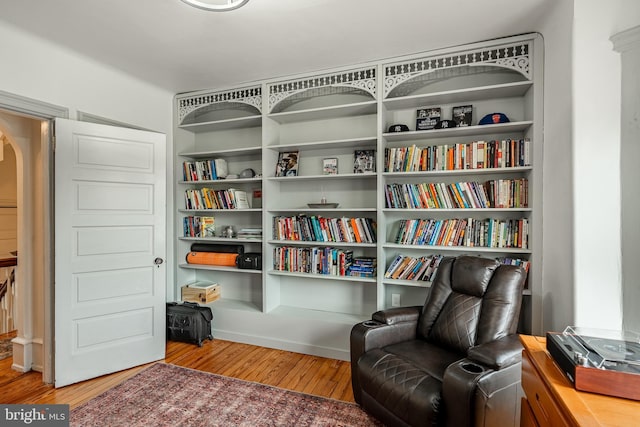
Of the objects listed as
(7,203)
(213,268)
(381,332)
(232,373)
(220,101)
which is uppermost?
(220,101)

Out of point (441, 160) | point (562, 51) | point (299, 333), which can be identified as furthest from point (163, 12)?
point (299, 333)

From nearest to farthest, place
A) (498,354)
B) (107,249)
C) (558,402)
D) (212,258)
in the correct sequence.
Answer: (558,402)
(498,354)
(107,249)
(212,258)

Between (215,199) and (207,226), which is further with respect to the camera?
(207,226)

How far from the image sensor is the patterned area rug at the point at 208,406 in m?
1.94

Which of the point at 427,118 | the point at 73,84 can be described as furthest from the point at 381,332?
the point at 73,84

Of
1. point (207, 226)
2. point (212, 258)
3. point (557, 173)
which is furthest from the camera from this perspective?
point (207, 226)

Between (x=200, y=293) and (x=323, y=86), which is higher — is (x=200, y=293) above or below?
below

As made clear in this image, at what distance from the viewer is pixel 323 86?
287 cm

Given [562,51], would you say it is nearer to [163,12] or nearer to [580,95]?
[580,95]

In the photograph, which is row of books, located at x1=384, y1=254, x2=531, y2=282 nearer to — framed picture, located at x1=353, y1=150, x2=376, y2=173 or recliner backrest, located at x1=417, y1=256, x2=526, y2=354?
recliner backrest, located at x1=417, y1=256, x2=526, y2=354

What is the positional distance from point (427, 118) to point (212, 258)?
2.54 m

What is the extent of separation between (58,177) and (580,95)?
11.4 feet

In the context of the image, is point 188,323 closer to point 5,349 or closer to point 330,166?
point 5,349

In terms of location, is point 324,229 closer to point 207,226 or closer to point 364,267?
point 364,267
